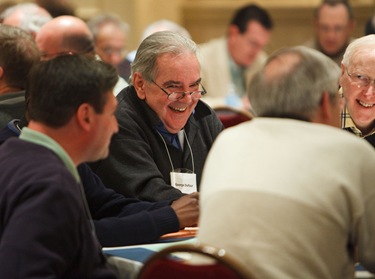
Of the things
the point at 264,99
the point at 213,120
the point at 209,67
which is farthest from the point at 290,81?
the point at 209,67

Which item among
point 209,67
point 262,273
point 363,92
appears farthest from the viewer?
point 209,67

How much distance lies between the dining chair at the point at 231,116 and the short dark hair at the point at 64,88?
2.72 meters

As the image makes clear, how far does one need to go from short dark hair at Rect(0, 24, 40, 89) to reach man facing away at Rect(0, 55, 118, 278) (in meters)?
1.33

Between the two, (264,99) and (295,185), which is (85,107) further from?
(295,185)

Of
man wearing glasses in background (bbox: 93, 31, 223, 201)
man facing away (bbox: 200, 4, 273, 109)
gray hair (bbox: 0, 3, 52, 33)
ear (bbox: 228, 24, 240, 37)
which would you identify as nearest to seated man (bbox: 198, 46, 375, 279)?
man wearing glasses in background (bbox: 93, 31, 223, 201)

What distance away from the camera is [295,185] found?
237cm

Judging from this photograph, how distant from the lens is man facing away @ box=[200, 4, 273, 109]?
8.28 meters

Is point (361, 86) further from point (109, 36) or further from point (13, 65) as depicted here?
point (109, 36)

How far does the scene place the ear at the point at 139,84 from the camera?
3.85 meters

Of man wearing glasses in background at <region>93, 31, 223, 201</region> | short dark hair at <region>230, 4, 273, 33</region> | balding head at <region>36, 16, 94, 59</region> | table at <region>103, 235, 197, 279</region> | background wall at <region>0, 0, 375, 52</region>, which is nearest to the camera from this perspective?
table at <region>103, 235, 197, 279</region>

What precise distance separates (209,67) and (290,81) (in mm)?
5797

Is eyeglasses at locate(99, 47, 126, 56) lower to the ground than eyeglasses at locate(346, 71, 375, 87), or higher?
lower

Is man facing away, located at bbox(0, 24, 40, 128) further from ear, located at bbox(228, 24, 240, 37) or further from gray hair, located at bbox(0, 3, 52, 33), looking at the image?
ear, located at bbox(228, 24, 240, 37)

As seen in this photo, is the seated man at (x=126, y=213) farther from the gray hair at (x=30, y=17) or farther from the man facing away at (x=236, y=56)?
the man facing away at (x=236, y=56)
